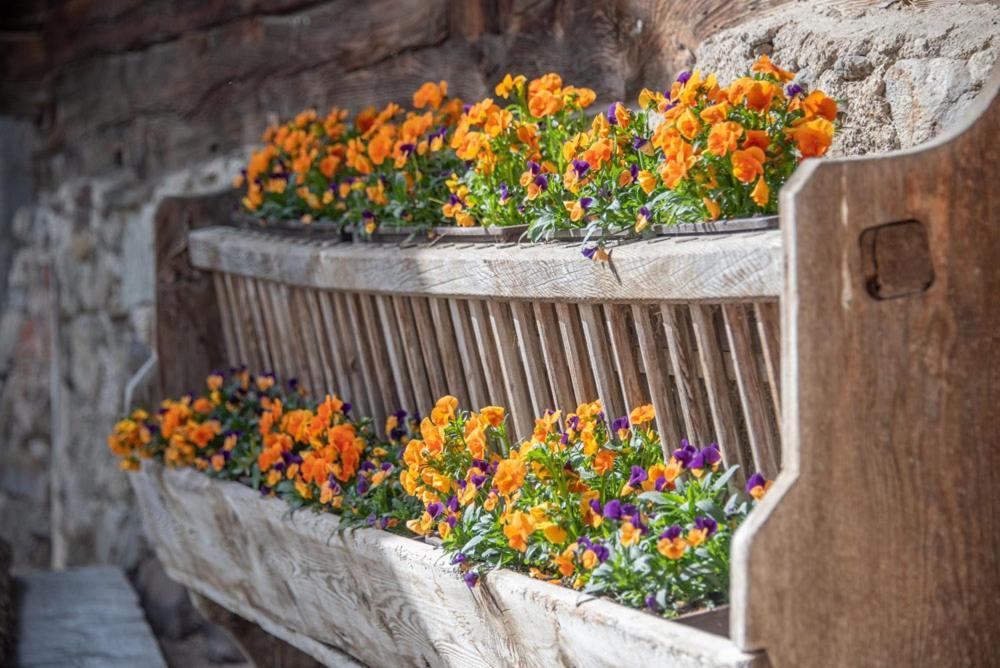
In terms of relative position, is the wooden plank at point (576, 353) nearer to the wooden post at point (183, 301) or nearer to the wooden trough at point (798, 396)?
the wooden trough at point (798, 396)

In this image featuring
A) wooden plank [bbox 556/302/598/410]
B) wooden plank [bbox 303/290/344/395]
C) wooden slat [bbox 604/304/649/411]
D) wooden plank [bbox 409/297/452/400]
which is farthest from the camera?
wooden plank [bbox 303/290/344/395]

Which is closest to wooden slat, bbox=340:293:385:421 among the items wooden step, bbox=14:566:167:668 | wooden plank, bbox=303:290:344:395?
wooden plank, bbox=303:290:344:395

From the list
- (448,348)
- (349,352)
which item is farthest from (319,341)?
(448,348)

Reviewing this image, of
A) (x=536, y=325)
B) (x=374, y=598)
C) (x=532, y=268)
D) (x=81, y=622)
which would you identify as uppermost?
(x=532, y=268)

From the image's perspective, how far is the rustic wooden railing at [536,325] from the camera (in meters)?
1.80

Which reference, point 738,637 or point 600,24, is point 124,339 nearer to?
point 600,24

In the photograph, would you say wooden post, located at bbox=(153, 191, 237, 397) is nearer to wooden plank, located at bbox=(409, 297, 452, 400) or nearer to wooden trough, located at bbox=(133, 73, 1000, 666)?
wooden plank, located at bbox=(409, 297, 452, 400)

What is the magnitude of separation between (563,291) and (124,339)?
331cm

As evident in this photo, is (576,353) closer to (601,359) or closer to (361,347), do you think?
(601,359)

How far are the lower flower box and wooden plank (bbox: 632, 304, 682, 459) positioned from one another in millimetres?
327

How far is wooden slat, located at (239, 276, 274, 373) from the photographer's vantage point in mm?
3213

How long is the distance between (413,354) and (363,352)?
214 millimetres

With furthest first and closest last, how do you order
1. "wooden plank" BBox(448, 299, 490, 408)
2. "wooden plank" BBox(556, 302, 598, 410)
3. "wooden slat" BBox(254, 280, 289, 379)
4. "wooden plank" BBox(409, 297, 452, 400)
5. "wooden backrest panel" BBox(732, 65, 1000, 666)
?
"wooden slat" BBox(254, 280, 289, 379)
"wooden plank" BBox(409, 297, 452, 400)
"wooden plank" BBox(448, 299, 490, 408)
"wooden plank" BBox(556, 302, 598, 410)
"wooden backrest panel" BBox(732, 65, 1000, 666)

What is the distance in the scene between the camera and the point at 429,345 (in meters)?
2.57
